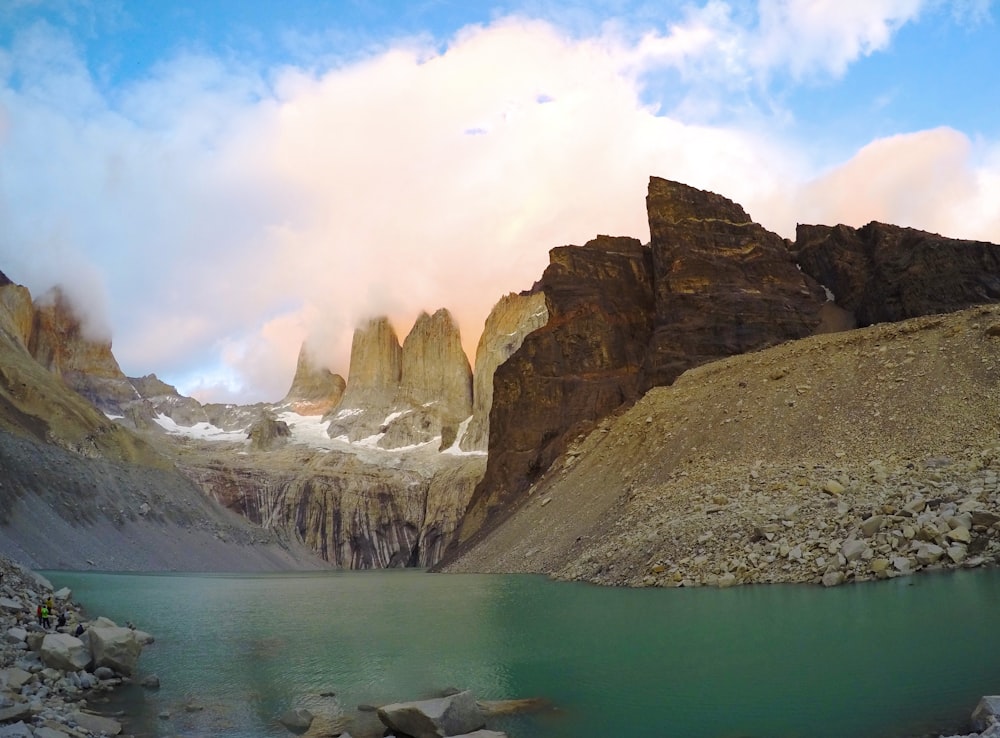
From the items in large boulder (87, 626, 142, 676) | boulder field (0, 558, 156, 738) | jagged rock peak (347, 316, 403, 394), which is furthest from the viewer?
jagged rock peak (347, 316, 403, 394)

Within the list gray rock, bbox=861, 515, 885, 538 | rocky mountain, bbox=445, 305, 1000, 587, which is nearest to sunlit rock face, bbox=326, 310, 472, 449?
rocky mountain, bbox=445, 305, 1000, 587

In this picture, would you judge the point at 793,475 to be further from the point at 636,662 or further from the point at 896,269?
the point at 896,269

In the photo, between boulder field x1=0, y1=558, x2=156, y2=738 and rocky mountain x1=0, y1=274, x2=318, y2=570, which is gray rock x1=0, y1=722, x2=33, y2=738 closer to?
boulder field x1=0, y1=558, x2=156, y2=738

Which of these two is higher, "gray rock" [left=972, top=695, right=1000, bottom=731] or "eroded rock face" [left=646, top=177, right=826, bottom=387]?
"eroded rock face" [left=646, top=177, right=826, bottom=387]

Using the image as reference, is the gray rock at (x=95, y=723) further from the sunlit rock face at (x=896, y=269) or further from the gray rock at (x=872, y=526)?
the sunlit rock face at (x=896, y=269)

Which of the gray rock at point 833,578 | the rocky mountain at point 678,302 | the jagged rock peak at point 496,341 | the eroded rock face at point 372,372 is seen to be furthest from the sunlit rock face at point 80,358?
the gray rock at point 833,578

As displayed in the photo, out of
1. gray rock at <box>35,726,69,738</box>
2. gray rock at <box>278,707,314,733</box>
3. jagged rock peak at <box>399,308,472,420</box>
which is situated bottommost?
gray rock at <box>278,707,314,733</box>
